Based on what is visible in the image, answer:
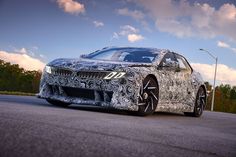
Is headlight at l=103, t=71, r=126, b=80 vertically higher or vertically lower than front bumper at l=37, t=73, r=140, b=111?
higher

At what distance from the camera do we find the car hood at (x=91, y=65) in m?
7.27

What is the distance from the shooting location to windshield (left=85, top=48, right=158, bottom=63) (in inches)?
324


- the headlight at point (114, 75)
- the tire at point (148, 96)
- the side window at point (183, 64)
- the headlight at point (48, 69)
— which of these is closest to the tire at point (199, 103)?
the side window at point (183, 64)

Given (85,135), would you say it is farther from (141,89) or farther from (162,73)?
(162,73)

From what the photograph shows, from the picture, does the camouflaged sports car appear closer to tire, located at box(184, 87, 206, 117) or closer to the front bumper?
the front bumper

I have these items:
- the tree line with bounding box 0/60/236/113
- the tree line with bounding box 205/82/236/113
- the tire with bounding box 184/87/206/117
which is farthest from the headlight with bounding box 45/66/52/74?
the tree line with bounding box 205/82/236/113

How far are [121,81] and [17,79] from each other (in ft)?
276

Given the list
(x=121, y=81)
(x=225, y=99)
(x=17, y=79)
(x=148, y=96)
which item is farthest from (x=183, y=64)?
(x=225, y=99)

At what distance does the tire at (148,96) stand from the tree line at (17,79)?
79.0m

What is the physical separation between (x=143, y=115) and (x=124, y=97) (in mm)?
580

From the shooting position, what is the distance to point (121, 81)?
7.15m

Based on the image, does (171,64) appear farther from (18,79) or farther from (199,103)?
(18,79)

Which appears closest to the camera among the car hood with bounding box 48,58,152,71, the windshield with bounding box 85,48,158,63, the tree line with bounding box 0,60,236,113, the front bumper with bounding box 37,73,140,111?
the front bumper with bounding box 37,73,140,111

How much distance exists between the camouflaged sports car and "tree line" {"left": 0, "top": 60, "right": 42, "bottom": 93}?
78267 mm
